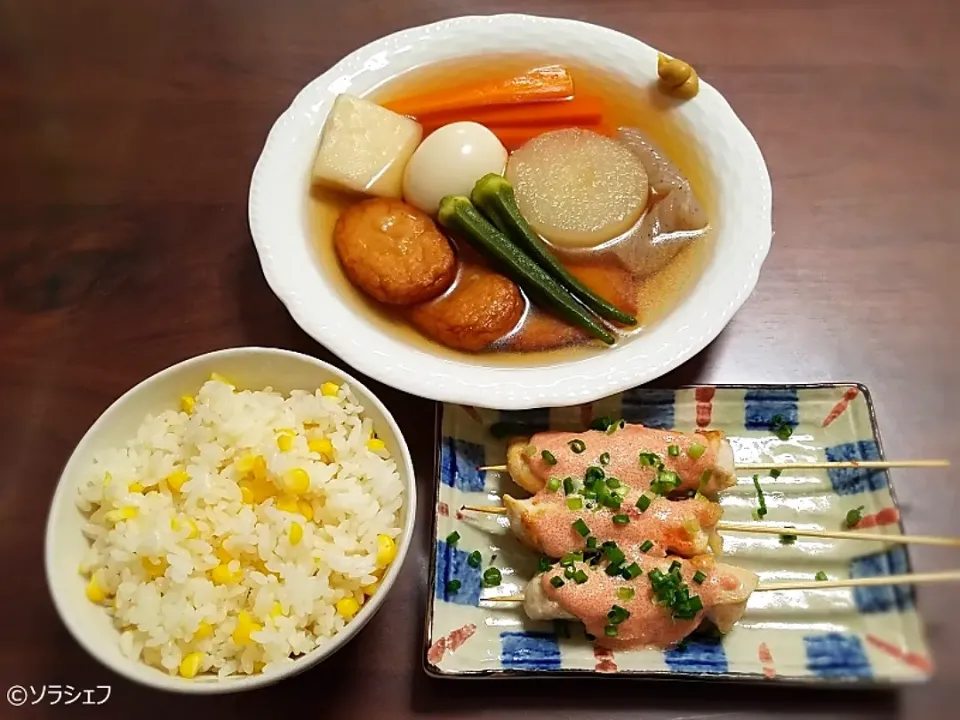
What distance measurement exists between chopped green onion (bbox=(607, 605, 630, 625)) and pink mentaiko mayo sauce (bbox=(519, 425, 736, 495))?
294mm

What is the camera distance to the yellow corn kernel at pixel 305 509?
5.43 feet

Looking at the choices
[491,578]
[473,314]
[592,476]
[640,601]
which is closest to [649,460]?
[592,476]

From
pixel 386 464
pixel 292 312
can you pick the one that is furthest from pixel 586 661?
pixel 292 312

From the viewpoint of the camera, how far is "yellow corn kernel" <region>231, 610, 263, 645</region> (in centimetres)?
152

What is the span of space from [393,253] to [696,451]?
92 centimetres

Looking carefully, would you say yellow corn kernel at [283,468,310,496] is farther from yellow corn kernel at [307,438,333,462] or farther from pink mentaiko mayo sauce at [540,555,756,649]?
pink mentaiko mayo sauce at [540,555,756,649]

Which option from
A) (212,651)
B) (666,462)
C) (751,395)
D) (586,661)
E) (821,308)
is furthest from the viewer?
(821,308)

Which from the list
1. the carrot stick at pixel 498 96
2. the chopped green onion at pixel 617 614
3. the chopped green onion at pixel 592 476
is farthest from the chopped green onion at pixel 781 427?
the carrot stick at pixel 498 96

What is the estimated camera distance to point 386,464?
172 centimetres

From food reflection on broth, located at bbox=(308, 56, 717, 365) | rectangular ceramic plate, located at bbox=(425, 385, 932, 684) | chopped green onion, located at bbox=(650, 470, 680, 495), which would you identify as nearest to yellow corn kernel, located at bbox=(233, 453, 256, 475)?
rectangular ceramic plate, located at bbox=(425, 385, 932, 684)

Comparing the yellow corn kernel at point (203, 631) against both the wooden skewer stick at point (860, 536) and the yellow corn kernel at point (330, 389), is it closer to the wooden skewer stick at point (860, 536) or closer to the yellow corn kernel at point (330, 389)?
the yellow corn kernel at point (330, 389)

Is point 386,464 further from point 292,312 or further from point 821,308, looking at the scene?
point 821,308

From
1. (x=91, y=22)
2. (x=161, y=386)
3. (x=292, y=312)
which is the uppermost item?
(x=91, y=22)

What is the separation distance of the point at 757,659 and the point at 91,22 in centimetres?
302
